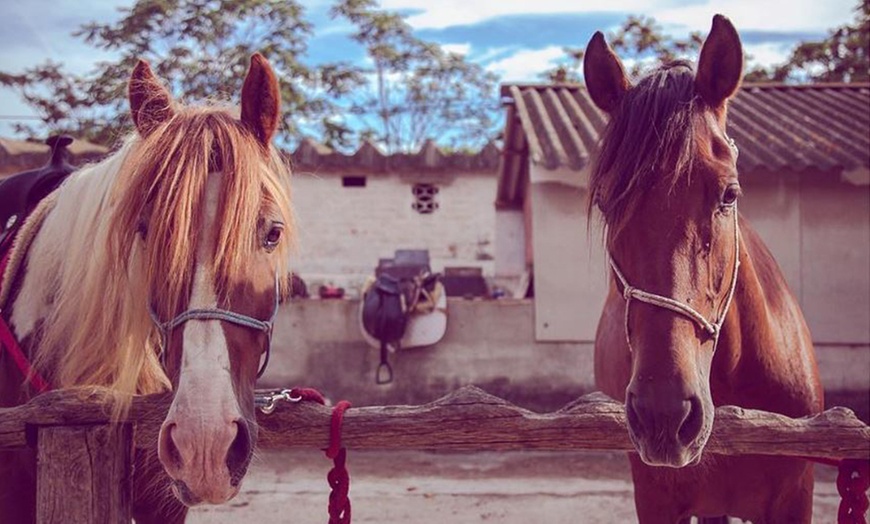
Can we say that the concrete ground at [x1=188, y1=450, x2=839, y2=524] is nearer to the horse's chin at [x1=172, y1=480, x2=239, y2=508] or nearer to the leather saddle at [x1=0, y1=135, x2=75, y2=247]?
the leather saddle at [x1=0, y1=135, x2=75, y2=247]

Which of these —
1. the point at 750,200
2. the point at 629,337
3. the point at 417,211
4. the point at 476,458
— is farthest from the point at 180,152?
the point at 417,211

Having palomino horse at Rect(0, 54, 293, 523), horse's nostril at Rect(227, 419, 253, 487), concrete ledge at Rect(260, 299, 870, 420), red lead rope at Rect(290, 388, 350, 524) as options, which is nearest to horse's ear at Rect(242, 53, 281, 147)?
palomino horse at Rect(0, 54, 293, 523)

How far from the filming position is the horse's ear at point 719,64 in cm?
197

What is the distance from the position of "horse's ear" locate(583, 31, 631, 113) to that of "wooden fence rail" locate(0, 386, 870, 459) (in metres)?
0.86

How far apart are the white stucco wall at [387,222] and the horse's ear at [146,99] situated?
36.9 ft

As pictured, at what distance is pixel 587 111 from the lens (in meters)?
8.45

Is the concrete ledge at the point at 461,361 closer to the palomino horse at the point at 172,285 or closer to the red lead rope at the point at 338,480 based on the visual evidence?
the palomino horse at the point at 172,285

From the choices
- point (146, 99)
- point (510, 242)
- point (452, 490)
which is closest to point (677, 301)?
point (146, 99)

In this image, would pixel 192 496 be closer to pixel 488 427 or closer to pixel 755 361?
pixel 488 427

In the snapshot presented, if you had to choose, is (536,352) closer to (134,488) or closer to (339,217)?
(134,488)

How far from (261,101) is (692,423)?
1.22 m

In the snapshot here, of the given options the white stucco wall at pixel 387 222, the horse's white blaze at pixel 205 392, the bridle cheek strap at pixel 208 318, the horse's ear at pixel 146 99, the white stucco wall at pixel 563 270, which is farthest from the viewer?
the white stucco wall at pixel 387 222

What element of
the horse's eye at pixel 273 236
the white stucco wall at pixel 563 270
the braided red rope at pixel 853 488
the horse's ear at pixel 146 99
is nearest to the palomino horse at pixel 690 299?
the braided red rope at pixel 853 488

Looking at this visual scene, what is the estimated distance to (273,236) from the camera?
1.72 meters
